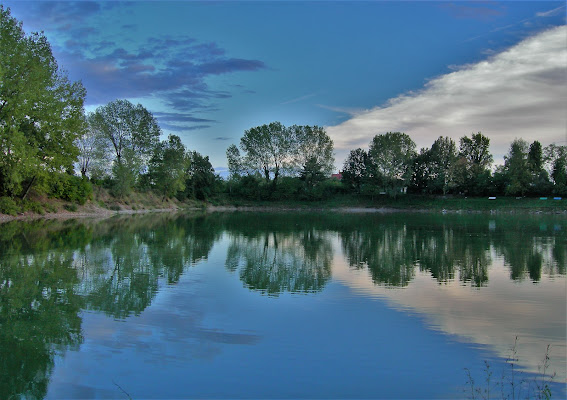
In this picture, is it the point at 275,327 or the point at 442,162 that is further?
the point at 442,162

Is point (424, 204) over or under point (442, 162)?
under

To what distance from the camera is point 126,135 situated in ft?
198

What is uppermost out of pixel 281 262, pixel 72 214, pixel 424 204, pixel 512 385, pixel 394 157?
pixel 394 157

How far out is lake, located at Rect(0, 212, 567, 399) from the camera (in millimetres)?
5754

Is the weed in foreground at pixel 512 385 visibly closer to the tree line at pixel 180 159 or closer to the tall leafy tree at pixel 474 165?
the tree line at pixel 180 159

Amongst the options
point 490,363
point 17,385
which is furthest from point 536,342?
point 17,385

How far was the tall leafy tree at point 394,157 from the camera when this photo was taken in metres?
78.6

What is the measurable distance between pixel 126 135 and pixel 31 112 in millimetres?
26458

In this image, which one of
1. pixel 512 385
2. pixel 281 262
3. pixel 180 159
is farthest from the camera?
pixel 180 159

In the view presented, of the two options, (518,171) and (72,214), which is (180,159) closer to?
(72,214)

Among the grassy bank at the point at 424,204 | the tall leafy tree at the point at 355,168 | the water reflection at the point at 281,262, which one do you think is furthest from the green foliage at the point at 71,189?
the tall leafy tree at the point at 355,168

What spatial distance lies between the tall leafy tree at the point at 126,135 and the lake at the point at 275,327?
40.2 metres

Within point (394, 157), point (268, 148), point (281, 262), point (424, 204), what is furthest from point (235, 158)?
point (281, 262)

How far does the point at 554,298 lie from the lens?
35.0 feet
